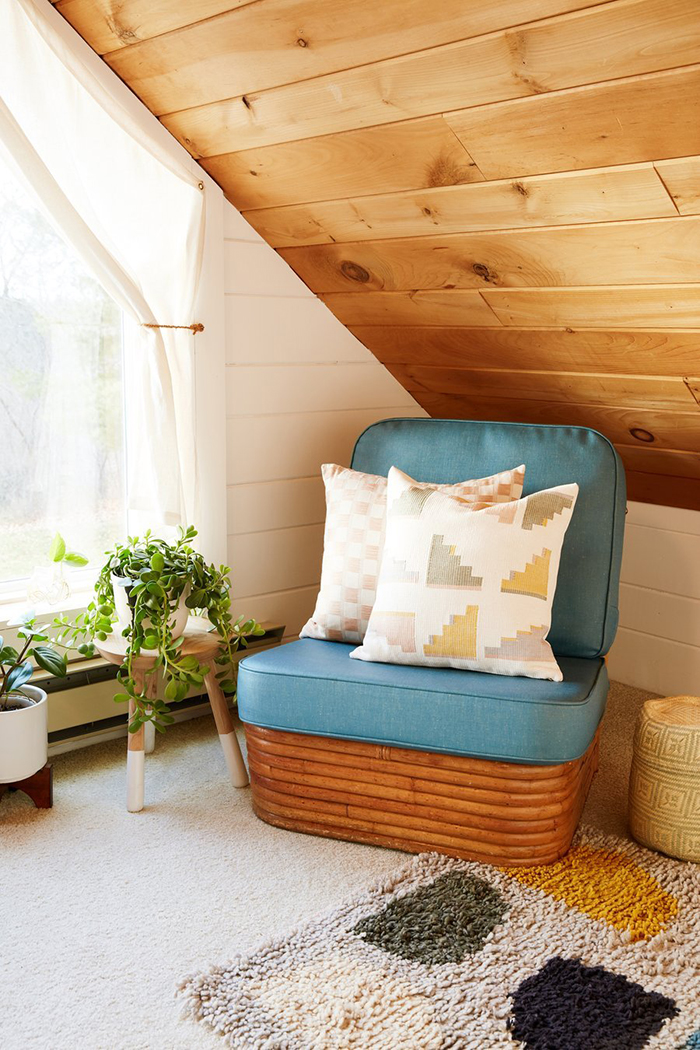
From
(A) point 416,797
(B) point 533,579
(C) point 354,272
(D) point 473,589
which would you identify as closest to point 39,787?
(A) point 416,797

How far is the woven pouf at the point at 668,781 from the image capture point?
1.97m

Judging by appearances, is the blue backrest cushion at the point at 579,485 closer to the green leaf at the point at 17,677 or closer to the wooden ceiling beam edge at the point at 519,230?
the wooden ceiling beam edge at the point at 519,230

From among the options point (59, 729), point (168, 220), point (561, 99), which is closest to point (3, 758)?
point (59, 729)

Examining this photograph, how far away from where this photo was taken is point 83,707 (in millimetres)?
2479

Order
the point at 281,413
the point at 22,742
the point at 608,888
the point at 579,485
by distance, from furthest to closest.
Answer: the point at 281,413, the point at 579,485, the point at 22,742, the point at 608,888

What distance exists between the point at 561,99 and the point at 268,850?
159 centimetres

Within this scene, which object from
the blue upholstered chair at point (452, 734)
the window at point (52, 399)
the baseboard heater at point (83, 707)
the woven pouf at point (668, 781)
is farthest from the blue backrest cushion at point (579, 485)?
the baseboard heater at point (83, 707)

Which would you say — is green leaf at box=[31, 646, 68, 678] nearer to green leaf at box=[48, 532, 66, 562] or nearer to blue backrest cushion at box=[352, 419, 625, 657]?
green leaf at box=[48, 532, 66, 562]

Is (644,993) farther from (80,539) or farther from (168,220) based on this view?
(168,220)

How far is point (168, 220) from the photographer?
2410mm

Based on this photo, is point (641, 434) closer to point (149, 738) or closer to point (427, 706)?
point (427, 706)

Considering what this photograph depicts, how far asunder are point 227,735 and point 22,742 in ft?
1.55

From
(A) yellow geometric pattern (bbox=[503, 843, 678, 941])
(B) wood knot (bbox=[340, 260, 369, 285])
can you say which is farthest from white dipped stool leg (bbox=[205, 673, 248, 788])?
(B) wood knot (bbox=[340, 260, 369, 285])

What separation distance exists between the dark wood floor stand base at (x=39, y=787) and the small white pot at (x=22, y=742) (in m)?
0.02
